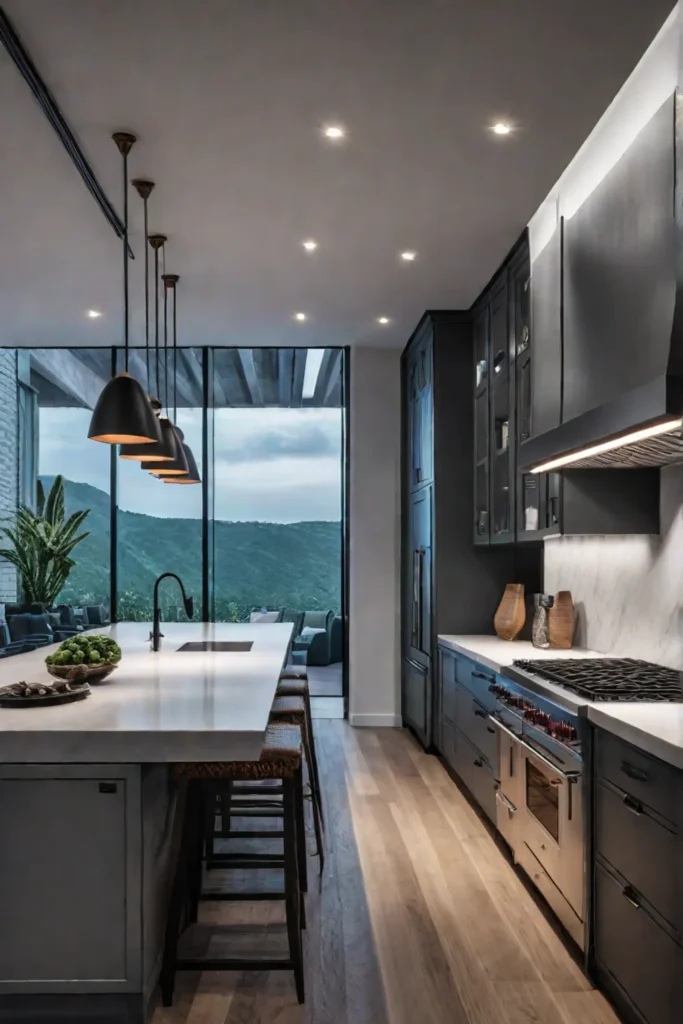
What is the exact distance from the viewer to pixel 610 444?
112 inches

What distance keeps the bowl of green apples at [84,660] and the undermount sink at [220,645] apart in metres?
1.41

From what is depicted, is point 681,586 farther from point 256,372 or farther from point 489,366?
point 256,372

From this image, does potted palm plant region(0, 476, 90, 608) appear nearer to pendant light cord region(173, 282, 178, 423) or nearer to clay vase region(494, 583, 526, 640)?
pendant light cord region(173, 282, 178, 423)

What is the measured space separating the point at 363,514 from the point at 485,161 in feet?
11.9

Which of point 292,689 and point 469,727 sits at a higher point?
point 292,689

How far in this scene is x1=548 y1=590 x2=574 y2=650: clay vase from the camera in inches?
173

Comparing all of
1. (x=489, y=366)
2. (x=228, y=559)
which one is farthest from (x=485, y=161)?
(x=228, y=559)

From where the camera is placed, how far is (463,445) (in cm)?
575

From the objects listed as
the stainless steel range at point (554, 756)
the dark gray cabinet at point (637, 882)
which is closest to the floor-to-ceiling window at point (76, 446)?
the stainless steel range at point (554, 756)

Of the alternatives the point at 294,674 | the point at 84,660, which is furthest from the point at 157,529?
the point at 84,660

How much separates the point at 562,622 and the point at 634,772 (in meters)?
2.10

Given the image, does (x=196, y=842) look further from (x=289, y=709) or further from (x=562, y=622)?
(x=562, y=622)

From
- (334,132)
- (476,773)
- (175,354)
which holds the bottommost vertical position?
(476,773)

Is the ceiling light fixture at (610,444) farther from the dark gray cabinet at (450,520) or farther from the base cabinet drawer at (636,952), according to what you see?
the dark gray cabinet at (450,520)
